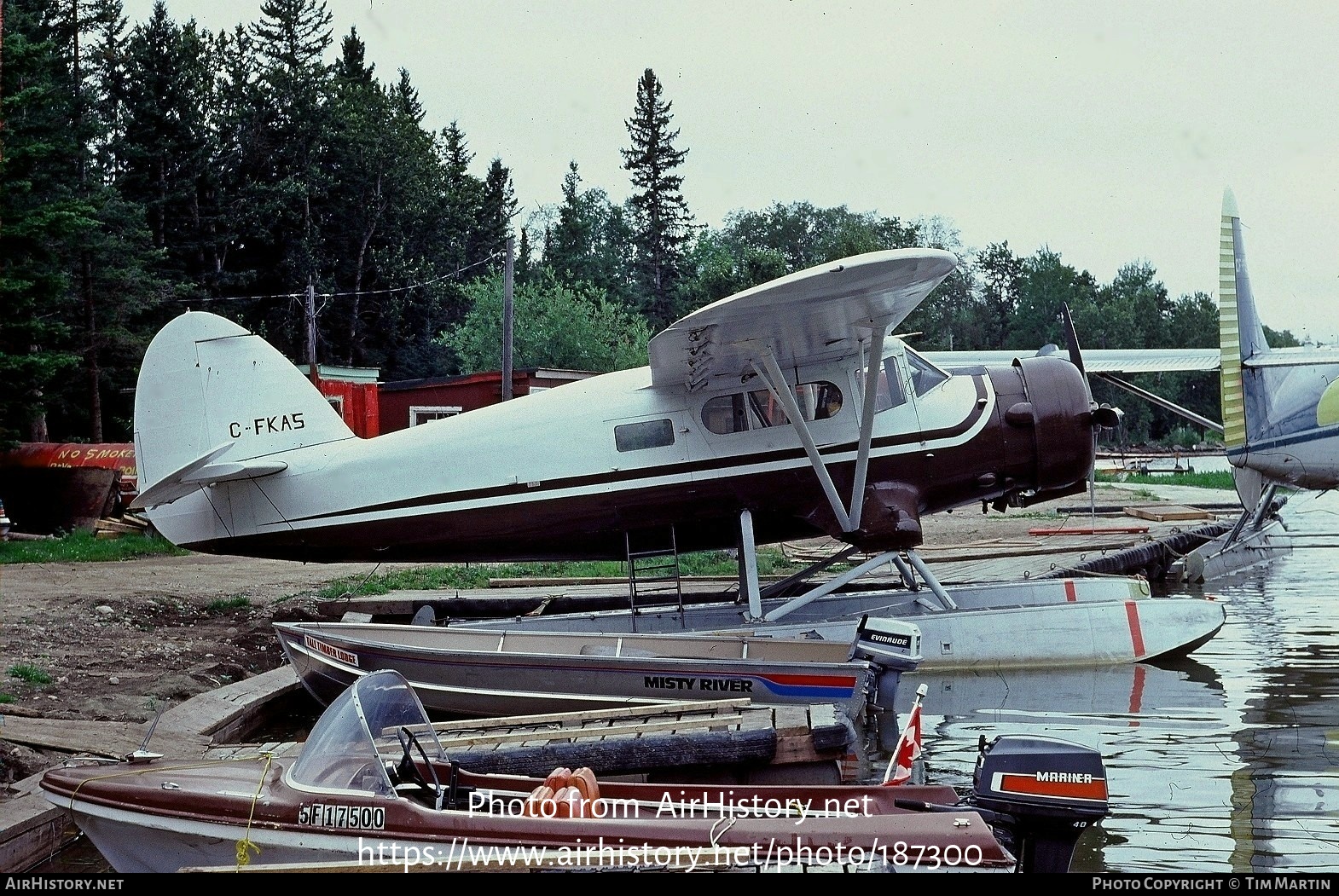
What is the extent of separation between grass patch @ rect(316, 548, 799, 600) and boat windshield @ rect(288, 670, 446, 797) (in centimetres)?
973

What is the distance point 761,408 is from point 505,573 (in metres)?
7.98

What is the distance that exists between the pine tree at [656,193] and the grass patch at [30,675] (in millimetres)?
60567

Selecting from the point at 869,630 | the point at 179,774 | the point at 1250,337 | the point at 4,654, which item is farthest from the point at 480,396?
the point at 179,774

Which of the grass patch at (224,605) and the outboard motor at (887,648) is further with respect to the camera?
the grass patch at (224,605)

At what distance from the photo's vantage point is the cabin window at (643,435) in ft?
37.0

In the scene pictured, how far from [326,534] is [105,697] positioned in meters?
2.46

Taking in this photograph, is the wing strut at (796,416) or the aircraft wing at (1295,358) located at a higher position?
the aircraft wing at (1295,358)

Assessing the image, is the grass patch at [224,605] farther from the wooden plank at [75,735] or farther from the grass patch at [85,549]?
the wooden plank at [75,735]

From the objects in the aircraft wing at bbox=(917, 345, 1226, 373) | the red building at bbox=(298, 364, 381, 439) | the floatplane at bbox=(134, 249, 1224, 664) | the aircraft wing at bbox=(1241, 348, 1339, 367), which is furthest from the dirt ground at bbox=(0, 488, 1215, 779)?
the aircraft wing at bbox=(1241, 348, 1339, 367)

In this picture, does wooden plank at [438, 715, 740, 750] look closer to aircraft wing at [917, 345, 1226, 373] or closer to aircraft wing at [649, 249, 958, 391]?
aircraft wing at [649, 249, 958, 391]

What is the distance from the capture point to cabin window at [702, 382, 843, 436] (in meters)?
11.5

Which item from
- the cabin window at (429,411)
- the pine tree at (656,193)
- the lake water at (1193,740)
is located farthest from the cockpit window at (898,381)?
the pine tree at (656,193)

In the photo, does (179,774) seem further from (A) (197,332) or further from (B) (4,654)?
(A) (197,332)

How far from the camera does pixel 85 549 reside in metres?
20.6
